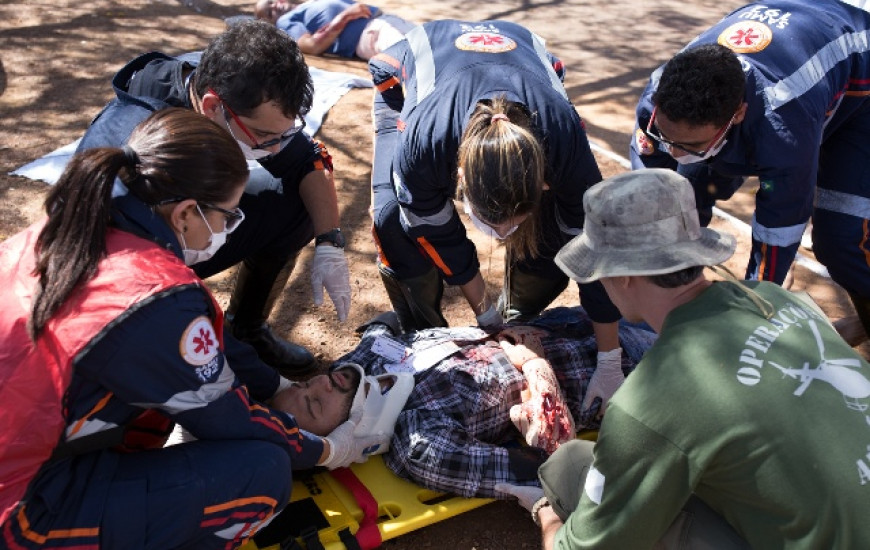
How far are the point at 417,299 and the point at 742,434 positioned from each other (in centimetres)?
207

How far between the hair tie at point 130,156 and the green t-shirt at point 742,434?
4.30 ft

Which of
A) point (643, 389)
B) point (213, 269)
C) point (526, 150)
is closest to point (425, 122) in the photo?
point (526, 150)

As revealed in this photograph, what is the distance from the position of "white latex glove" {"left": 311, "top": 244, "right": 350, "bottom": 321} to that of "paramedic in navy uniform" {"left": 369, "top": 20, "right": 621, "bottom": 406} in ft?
0.76

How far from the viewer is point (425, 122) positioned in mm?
2934

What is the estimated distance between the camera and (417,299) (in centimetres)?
373

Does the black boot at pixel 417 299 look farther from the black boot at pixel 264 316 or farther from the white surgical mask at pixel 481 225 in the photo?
the white surgical mask at pixel 481 225

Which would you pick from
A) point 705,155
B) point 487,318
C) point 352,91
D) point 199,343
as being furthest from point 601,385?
point 352,91

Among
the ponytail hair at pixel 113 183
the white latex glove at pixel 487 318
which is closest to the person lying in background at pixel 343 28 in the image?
the white latex glove at pixel 487 318

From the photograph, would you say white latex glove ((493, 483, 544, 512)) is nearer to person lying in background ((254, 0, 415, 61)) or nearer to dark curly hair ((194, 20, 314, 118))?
dark curly hair ((194, 20, 314, 118))

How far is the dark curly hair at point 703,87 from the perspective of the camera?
298cm

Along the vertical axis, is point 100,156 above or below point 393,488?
above

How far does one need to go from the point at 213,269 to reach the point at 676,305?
80.7 inches

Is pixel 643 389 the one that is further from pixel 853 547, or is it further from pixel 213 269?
pixel 213 269

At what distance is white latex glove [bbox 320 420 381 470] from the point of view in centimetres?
284
